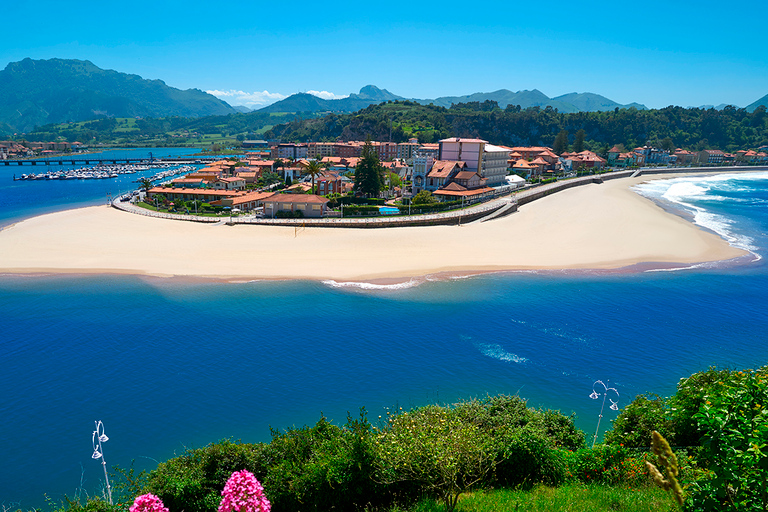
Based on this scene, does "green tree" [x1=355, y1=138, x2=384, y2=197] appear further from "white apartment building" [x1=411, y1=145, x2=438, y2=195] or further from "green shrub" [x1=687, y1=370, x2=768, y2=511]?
"green shrub" [x1=687, y1=370, x2=768, y2=511]

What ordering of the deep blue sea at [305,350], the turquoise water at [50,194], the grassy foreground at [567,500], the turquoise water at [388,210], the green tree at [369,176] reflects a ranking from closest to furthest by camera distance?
the grassy foreground at [567,500]
the deep blue sea at [305,350]
the turquoise water at [388,210]
the green tree at [369,176]
the turquoise water at [50,194]

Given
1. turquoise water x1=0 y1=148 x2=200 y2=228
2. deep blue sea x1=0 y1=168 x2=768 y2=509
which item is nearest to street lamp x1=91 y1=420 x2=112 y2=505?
deep blue sea x1=0 y1=168 x2=768 y2=509

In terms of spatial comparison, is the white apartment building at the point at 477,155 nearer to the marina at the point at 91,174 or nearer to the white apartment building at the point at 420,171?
the white apartment building at the point at 420,171

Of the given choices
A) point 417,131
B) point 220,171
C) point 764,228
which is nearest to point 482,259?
point 764,228

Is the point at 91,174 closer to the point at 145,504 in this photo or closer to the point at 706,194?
the point at 145,504

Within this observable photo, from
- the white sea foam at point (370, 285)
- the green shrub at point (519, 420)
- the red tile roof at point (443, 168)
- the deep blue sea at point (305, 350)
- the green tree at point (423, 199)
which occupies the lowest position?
the deep blue sea at point (305, 350)

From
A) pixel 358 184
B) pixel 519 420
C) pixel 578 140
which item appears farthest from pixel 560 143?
pixel 519 420

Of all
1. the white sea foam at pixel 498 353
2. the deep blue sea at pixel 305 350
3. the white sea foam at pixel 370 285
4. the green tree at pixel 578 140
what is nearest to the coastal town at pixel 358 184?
the white sea foam at pixel 370 285
